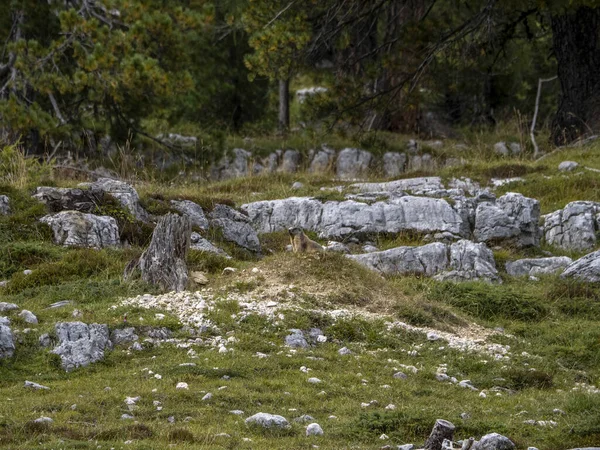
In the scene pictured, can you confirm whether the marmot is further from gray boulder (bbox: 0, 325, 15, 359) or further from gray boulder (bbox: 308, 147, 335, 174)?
gray boulder (bbox: 308, 147, 335, 174)

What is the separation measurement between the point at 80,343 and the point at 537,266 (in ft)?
27.2

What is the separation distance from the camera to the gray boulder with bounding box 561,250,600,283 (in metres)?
13.7

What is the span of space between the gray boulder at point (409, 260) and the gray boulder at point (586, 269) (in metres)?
1.88

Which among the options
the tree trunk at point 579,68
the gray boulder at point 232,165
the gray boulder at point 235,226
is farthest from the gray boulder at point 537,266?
the gray boulder at point 232,165

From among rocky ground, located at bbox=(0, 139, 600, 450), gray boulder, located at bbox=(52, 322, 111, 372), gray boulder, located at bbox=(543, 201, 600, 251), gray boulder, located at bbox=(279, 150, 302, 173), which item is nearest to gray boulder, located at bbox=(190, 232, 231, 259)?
rocky ground, located at bbox=(0, 139, 600, 450)

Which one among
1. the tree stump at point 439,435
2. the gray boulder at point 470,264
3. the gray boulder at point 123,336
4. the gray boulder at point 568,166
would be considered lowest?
the gray boulder at point 470,264

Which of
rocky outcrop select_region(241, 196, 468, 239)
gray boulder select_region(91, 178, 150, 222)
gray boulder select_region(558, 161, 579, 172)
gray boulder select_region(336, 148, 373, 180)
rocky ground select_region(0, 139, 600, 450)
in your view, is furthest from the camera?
gray boulder select_region(336, 148, 373, 180)

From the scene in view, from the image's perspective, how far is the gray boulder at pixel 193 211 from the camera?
52.4 feet

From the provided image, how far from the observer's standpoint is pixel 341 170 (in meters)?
26.3

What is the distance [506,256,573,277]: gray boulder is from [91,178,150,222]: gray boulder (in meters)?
6.08

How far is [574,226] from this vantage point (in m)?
16.8

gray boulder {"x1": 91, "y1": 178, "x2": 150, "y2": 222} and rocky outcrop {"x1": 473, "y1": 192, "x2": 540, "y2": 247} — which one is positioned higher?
gray boulder {"x1": 91, "y1": 178, "x2": 150, "y2": 222}

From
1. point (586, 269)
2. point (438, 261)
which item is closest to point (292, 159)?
point (438, 261)

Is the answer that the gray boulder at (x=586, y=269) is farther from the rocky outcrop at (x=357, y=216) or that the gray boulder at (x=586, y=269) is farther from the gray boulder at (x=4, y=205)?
the gray boulder at (x=4, y=205)
